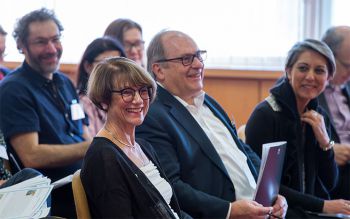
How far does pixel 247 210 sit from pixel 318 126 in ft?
2.59

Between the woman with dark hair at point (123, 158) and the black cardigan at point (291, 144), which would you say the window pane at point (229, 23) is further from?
the woman with dark hair at point (123, 158)

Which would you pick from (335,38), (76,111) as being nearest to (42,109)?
(76,111)

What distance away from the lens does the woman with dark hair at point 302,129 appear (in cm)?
279

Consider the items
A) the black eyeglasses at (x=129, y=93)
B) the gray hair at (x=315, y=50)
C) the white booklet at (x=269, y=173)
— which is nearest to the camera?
the black eyeglasses at (x=129, y=93)

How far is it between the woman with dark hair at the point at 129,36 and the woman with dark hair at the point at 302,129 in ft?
4.33

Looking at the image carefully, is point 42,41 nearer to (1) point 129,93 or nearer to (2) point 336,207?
(1) point 129,93

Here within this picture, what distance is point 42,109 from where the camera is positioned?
295 cm

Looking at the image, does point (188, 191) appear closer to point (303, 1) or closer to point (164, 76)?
point (164, 76)

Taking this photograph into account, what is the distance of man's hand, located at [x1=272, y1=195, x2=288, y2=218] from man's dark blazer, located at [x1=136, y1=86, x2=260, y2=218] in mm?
203

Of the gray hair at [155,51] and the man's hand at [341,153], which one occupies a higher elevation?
the gray hair at [155,51]

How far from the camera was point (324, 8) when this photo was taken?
4.70m

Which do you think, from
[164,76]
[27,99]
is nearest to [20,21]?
[27,99]

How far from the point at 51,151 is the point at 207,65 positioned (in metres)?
2.20

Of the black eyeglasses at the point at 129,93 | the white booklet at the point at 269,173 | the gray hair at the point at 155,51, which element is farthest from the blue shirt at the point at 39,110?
the white booklet at the point at 269,173
